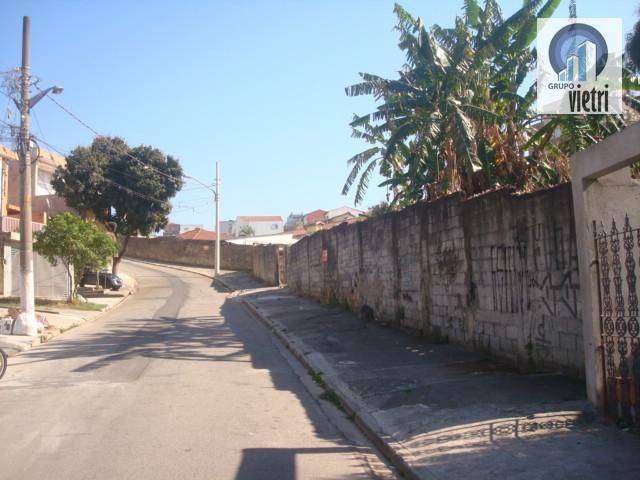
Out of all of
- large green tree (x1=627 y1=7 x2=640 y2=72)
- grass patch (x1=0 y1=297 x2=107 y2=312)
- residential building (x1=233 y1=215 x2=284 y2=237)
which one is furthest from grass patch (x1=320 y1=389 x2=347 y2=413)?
residential building (x1=233 y1=215 x2=284 y2=237)

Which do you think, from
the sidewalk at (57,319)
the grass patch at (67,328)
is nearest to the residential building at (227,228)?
the sidewalk at (57,319)

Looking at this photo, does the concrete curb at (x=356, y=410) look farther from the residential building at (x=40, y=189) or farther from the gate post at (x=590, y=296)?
the residential building at (x=40, y=189)

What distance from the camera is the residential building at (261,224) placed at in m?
102

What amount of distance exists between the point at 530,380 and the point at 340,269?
12.7 m

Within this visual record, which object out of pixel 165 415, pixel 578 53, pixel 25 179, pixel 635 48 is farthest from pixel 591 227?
pixel 25 179

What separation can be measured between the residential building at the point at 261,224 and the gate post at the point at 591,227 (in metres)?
94.8

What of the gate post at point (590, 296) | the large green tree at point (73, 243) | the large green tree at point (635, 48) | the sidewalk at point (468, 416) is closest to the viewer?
the sidewalk at point (468, 416)

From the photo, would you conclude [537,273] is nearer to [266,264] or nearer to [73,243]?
[73,243]

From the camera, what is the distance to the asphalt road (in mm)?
5504

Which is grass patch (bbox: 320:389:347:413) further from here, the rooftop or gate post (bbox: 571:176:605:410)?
the rooftop

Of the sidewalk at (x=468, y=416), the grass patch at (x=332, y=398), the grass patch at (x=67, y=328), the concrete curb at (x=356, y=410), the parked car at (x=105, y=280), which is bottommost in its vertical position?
the grass patch at (x=332, y=398)

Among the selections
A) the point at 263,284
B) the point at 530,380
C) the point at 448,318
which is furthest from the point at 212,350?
the point at 263,284

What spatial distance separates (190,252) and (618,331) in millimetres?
51492

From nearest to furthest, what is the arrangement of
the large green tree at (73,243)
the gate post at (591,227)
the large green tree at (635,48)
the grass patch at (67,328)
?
the gate post at (591,227) → the large green tree at (635,48) → the grass patch at (67,328) → the large green tree at (73,243)
